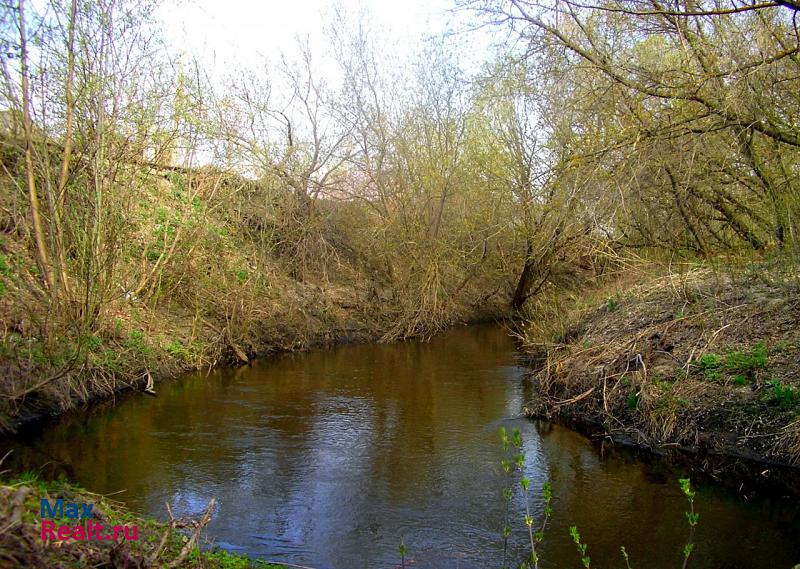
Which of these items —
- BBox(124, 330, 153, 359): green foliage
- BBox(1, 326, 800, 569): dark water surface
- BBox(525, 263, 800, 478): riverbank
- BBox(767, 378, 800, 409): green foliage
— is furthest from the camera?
BBox(124, 330, 153, 359): green foliage

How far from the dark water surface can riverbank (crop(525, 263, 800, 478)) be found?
693 millimetres

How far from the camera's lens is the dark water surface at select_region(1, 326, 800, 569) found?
5422mm

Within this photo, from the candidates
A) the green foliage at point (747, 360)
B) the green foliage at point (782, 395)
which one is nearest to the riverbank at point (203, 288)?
the green foliage at point (747, 360)

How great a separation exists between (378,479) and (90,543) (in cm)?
392

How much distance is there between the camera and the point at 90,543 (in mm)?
3533

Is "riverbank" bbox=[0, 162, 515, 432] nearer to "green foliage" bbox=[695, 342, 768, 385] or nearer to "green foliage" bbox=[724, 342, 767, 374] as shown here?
"green foliage" bbox=[695, 342, 768, 385]

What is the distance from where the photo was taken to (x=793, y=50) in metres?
6.33

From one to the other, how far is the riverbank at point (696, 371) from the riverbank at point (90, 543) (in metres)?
5.60

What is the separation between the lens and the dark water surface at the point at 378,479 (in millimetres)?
5422

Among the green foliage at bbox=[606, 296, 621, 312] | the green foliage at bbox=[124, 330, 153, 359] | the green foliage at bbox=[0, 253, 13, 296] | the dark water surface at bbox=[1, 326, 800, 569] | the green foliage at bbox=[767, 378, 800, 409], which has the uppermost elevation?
the green foliage at bbox=[0, 253, 13, 296]

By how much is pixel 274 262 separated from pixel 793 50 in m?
13.8

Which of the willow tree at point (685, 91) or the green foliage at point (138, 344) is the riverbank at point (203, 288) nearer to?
the green foliage at point (138, 344)

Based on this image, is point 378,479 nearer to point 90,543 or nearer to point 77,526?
point 77,526

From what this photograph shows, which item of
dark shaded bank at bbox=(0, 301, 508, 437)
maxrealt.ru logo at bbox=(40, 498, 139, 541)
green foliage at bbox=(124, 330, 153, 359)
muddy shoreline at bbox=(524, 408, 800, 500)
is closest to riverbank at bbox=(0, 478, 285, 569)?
maxrealt.ru logo at bbox=(40, 498, 139, 541)
